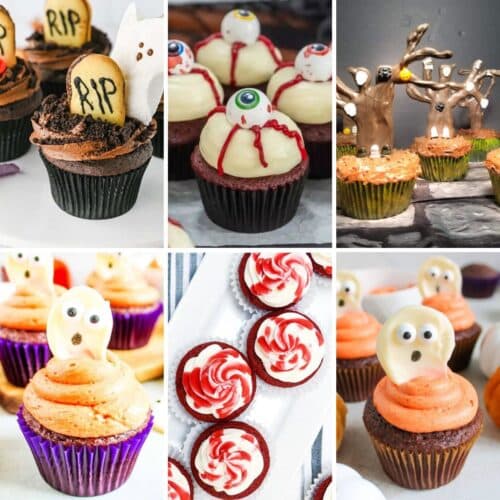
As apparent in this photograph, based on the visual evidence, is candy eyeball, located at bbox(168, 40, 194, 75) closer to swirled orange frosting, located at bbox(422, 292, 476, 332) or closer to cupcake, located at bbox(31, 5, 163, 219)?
cupcake, located at bbox(31, 5, 163, 219)

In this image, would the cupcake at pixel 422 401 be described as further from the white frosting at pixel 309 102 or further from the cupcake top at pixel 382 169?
the white frosting at pixel 309 102

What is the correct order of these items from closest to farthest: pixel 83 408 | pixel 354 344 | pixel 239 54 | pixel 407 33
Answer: pixel 83 408 → pixel 407 33 → pixel 239 54 → pixel 354 344

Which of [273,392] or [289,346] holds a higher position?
[289,346]

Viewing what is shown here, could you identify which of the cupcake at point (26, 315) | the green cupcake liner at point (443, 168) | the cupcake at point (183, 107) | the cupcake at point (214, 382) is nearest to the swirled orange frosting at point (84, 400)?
the cupcake at point (214, 382)

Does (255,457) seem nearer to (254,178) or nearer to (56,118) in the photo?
(254,178)

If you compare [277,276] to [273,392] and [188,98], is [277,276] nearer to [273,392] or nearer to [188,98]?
[273,392]

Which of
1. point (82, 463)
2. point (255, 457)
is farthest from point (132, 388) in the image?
point (255, 457)

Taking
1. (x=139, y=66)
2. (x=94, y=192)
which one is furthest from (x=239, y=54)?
(x=94, y=192)
